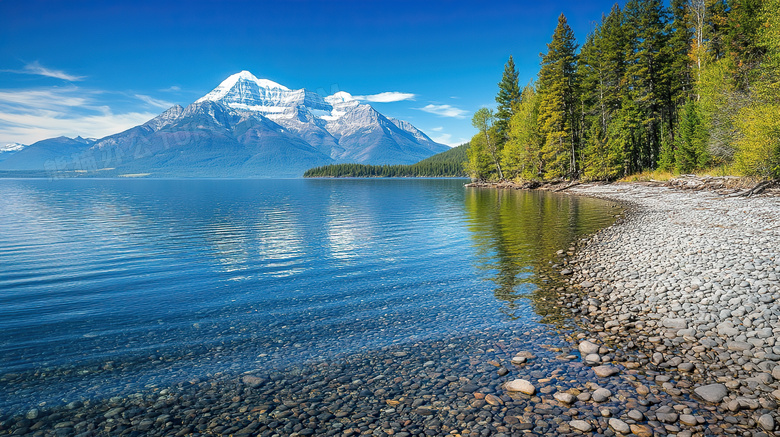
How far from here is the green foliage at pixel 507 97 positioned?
288ft

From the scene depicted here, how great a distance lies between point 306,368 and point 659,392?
266 inches

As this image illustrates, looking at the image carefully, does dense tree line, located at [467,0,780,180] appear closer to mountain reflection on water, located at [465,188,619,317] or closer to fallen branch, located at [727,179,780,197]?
fallen branch, located at [727,179,780,197]

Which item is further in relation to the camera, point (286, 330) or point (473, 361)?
point (286, 330)

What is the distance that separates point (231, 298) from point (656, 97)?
68575mm

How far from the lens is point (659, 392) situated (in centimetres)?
677

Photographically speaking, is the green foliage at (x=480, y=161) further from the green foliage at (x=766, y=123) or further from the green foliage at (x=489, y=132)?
the green foliage at (x=766, y=123)

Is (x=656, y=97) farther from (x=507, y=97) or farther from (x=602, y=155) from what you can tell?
(x=507, y=97)

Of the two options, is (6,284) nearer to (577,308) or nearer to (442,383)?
(442,383)

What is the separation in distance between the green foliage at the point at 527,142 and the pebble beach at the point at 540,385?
65.6 metres

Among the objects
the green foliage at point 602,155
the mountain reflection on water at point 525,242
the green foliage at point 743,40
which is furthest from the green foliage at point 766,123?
the green foliage at point 602,155

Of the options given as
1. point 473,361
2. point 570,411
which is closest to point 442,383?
point 473,361

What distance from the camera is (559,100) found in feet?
221

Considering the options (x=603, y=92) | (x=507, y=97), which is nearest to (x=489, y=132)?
(x=507, y=97)

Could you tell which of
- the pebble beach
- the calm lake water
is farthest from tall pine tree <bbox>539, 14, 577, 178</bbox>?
the pebble beach
